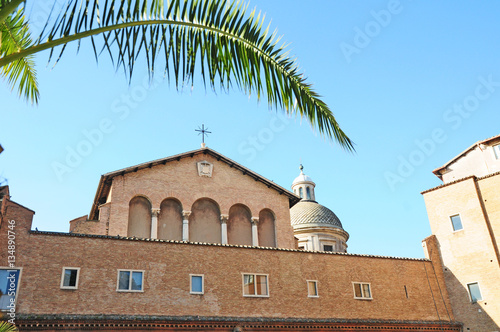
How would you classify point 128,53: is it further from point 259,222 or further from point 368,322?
point 259,222

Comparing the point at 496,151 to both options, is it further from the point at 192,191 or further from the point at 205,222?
the point at 192,191

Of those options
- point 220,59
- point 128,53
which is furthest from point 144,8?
point 220,59

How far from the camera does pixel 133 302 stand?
19.7 metres

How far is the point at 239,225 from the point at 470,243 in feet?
42.2

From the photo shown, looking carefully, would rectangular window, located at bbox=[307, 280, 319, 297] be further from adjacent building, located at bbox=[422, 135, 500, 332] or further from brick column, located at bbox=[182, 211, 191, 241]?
adjacent building, located at bbox=[422, 135, 500, 332]

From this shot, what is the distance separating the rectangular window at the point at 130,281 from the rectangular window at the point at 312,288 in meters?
7.97

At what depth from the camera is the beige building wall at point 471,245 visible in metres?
24.6

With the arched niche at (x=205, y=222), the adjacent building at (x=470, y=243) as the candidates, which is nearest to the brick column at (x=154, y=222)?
the arched niche at (x=205, y=222)

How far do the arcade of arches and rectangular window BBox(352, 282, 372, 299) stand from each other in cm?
653

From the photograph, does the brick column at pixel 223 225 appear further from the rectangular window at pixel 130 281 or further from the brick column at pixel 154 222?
the rectangular window at pixel 130 281

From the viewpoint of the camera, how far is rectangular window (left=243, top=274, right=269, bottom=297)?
868 inches

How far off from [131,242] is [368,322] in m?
11.8

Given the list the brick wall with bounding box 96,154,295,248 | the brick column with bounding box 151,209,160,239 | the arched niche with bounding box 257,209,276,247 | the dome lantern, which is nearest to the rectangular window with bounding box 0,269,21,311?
the brick wall with bounding box 96,154,295,248

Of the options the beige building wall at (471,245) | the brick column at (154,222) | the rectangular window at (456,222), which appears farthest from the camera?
the rectangular window at (456,222)
